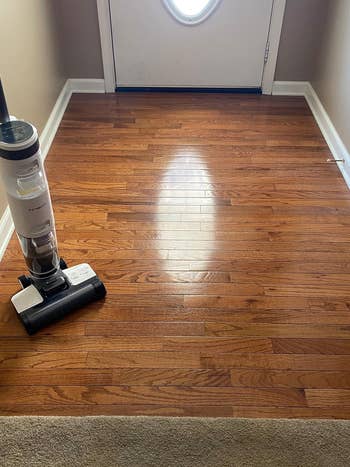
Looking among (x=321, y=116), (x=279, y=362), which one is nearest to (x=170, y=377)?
(x=279, y=362)

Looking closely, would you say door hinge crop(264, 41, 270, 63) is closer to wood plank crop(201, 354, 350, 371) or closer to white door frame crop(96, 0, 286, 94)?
white door frame crop(96, 0, 286, 94)

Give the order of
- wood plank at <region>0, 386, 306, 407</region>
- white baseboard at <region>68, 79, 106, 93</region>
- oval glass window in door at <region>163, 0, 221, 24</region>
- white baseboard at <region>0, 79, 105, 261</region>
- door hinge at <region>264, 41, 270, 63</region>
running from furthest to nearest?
white baseboard at <region>68, 79, 106, 93</region>
door hinge at <region>264, 41, 270, 63</region>
oval glass window in door at <region>163, 0, 221, 24</region>
white baseboard at <region>0, 79, 105, 261</region>
wood plank at <region>0, 386, 306, 407</region>

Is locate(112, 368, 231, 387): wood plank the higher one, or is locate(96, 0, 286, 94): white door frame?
locate(96, 0, 286, 94): white door frame

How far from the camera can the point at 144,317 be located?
5.57 ft

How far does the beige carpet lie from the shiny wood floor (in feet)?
0.15

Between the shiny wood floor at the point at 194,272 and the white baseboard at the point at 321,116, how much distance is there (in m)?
0.06

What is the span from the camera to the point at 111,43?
286 centimetres

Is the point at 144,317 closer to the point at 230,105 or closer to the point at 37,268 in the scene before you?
the point at 37,268

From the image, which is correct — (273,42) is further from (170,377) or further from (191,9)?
(170,377)

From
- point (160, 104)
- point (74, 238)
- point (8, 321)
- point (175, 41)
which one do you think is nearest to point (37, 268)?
point (8, 321)

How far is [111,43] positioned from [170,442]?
2349 millimetres

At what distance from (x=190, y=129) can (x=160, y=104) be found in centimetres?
36

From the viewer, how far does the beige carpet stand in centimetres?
132

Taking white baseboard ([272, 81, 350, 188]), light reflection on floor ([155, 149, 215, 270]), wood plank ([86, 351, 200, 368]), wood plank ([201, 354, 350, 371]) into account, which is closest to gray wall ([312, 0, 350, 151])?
white baseboard ([272, 81, 350, 188])
